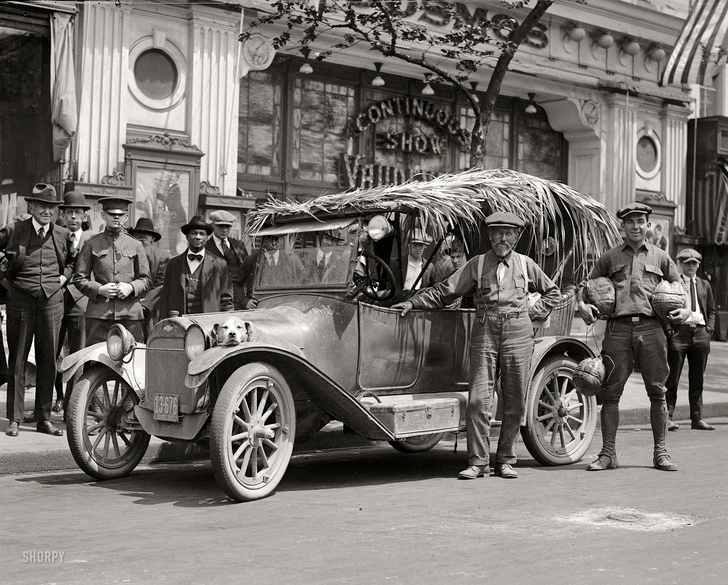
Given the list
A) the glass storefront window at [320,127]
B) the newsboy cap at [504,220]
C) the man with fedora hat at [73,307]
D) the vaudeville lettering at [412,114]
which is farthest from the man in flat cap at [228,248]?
the vaudeville lettering at [412,114]

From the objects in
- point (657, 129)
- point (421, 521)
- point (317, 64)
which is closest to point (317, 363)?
point (421, 521)

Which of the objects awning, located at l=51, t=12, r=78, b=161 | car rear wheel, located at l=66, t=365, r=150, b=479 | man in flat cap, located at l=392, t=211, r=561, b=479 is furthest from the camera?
awning, located at l=51, t=12, r=78, b=161

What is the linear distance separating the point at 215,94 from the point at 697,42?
26.4 feet

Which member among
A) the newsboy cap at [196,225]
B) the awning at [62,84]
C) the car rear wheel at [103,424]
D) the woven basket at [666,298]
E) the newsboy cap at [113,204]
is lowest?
the car rear wheel at [103,424]

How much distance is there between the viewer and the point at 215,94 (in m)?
15.5

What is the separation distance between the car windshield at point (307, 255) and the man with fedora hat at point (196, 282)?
5.07ft

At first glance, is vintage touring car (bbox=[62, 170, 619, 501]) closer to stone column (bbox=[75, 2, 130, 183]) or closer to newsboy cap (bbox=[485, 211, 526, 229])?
newsboy cap (bbox=[485, 211, 526, 229])

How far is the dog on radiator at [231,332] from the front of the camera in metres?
6.74

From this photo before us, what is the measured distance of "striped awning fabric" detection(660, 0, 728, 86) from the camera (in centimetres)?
1767

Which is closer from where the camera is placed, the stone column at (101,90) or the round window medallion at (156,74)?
the stone column at (101,90)

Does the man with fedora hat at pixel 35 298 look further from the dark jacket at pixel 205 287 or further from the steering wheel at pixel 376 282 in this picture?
the steering wheel at pixel 376 282

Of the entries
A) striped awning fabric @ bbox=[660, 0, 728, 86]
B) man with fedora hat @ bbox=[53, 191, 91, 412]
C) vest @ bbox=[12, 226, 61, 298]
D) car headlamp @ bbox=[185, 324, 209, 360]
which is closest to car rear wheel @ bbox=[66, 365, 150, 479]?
car headlamp @ bbox=[185, 324, 209, 360]

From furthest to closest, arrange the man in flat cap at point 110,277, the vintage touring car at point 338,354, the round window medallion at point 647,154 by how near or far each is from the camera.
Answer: the round window medallion at point 647,154 → the man in flat cap at point 110,277 → the vintage touring car at point 338,354

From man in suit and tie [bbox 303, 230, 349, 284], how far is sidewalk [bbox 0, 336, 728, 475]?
1964 mm
